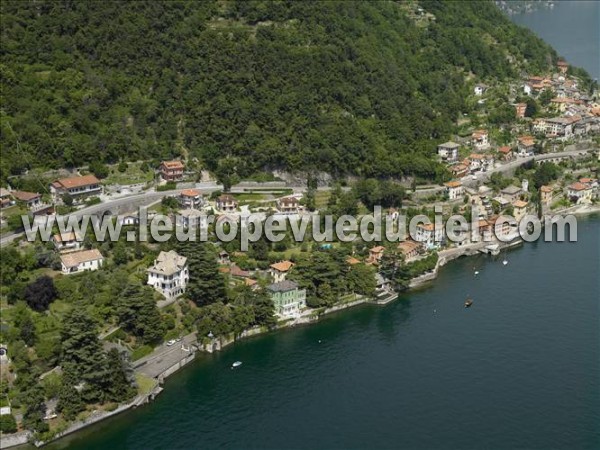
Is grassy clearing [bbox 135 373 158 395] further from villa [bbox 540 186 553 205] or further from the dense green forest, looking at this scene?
villa [bbox 540 186 553 205]

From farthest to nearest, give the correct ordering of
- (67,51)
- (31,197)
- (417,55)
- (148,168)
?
(417,55) < (67,51) < (148,168) < (31,197)

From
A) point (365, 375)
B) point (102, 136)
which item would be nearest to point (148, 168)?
point (102, 136)

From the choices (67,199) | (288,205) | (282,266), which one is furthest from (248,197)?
(67,199)

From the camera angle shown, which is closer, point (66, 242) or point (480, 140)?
point (66, 242)

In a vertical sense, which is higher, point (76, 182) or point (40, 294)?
point (76, 182)

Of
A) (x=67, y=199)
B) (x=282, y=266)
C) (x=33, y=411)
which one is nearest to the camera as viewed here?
(x=33, y=411)

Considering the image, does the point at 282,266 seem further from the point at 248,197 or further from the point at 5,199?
the point at 5,199

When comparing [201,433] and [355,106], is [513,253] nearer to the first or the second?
[355,106]
